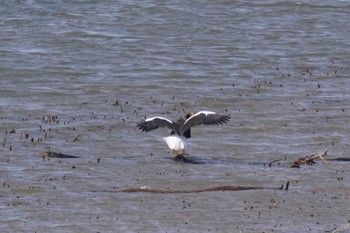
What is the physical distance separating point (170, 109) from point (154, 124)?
256 cm

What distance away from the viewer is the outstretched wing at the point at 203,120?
13586 millimetres

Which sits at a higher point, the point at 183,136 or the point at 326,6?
the point at 183,136

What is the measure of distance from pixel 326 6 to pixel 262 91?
9478 mm

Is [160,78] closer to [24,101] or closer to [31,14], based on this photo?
[24,101]

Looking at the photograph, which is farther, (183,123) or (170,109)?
(170,109)

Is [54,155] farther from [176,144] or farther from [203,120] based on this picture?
[203,120]

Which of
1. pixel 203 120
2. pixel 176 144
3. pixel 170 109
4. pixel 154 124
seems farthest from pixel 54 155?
pixel 170 109

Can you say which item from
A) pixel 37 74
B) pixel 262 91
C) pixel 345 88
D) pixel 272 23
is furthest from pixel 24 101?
pixel 272 23

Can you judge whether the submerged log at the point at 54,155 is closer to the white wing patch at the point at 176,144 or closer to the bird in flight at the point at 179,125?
the bird in flight at the point at 179,125

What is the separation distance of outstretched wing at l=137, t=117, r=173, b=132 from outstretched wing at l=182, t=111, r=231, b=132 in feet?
0.70

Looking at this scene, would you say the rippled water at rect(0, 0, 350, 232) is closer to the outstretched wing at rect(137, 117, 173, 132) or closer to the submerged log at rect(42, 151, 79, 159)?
the submerged log at rect(42, 151, 79, 159)

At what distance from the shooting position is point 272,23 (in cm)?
2442

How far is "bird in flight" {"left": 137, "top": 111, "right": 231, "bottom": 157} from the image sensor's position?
43.6 ft

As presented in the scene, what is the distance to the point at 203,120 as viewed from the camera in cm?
1369
